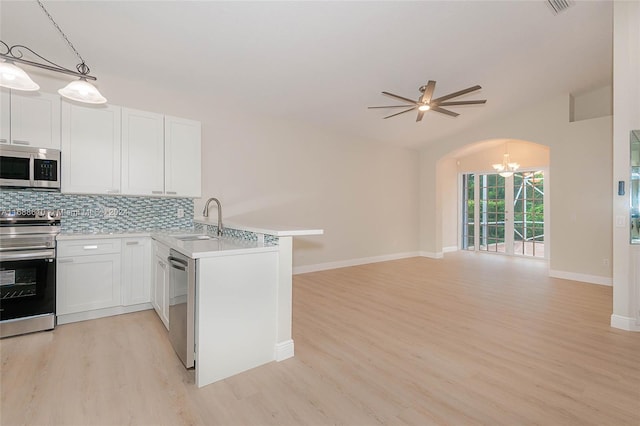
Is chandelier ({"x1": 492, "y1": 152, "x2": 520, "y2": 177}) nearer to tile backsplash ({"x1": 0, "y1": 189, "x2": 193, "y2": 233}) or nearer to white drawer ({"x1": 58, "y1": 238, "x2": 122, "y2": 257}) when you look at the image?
tile backsplash ({"x1": 0, "y1": 189, "x2": 193, "y2": 233})

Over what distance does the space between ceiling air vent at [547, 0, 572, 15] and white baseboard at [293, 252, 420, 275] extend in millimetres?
4812

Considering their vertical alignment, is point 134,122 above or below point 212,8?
below

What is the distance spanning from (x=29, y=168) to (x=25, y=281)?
3.64 ft

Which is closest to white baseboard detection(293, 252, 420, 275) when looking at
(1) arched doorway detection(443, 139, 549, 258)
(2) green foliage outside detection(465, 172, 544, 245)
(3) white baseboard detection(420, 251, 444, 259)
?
(3) white baseboard detection(420, 251, 444, 259)

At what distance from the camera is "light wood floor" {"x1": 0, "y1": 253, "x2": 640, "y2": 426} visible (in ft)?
5.90

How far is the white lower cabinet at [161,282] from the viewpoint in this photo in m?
2.79

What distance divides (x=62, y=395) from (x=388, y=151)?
21.8 feet

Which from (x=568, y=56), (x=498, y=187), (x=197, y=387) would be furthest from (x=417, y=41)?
(x=498, y=187)

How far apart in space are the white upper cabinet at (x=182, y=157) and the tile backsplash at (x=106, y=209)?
283 mm

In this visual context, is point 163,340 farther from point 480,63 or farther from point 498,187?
point 498,187

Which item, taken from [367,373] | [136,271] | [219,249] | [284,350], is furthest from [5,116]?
[367,373]

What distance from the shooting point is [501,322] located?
327 cm

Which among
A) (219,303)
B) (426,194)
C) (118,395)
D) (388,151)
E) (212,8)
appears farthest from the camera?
(426,194)

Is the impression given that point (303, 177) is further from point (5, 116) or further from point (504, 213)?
point (504, 213)
